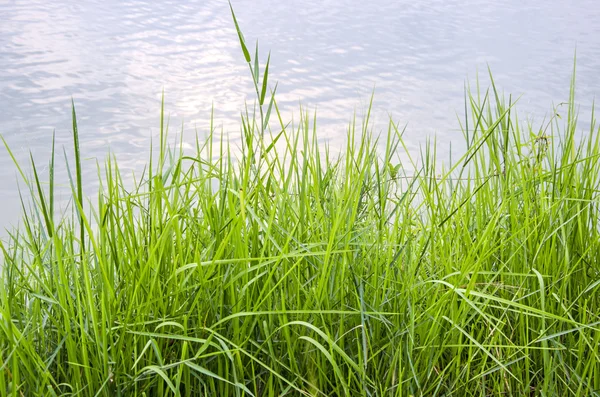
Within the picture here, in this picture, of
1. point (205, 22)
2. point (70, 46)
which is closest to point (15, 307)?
point (70, 46)

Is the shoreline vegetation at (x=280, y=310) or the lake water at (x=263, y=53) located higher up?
the shoreline vegetation at (x=280, y=310)

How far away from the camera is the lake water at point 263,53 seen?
10.0 ft

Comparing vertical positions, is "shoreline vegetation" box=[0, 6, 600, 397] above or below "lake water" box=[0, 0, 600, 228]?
above

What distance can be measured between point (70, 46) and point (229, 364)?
3.62 meters

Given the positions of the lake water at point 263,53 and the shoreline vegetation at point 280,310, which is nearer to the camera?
the shoreline vegetation at point 280,310

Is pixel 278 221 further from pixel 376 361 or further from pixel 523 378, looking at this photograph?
pixel 523 378

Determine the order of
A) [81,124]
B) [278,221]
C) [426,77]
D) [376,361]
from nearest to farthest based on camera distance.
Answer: [376,361] → [278,221] → [81,124] → [426,77]

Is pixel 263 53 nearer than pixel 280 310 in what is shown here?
No

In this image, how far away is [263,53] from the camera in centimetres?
408

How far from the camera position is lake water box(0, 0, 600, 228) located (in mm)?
3053

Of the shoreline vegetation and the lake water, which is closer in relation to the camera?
the shoreline vegetation

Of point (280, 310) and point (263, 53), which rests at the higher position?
point (280, 310)

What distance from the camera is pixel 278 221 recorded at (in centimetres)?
101

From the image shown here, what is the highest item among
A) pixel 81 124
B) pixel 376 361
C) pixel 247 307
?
pixel 247 307
